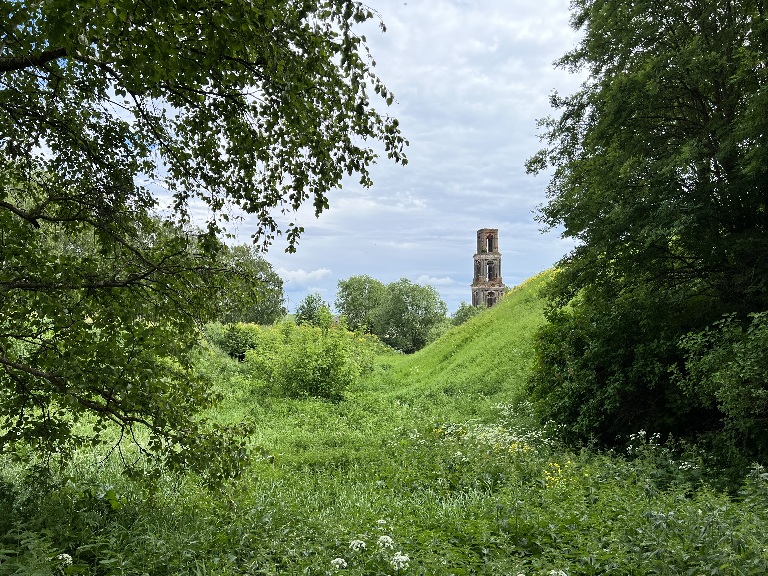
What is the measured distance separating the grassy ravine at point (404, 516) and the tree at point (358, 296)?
182ft

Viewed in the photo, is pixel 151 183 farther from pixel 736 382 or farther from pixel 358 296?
pixel 358 296

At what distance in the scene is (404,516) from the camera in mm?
5750

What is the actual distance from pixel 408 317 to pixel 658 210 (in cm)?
4659

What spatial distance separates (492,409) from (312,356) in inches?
254

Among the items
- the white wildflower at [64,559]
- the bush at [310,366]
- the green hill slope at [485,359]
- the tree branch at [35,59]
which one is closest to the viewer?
the white wildflower at [64,559]

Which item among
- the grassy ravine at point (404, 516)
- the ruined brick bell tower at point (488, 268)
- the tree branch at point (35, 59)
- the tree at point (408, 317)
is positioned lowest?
the grassy ravine at point (404, 516)

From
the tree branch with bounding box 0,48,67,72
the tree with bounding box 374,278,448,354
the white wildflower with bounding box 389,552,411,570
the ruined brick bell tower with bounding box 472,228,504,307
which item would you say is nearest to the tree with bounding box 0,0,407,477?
the tree branch with bounding box 0,48,67,72

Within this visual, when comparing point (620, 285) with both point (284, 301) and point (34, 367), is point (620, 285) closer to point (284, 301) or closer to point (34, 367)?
point (34, 367)

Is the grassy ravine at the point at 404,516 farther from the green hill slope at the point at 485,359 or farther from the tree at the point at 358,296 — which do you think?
the tree at the point at 358,296

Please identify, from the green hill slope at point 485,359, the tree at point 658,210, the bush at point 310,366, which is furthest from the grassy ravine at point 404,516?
the bush at point 310,366

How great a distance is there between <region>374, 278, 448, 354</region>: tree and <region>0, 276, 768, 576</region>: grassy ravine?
43.7 metres

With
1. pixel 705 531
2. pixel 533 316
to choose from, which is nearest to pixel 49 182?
pixel 705 531

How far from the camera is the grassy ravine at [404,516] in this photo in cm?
394

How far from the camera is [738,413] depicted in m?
7.10
